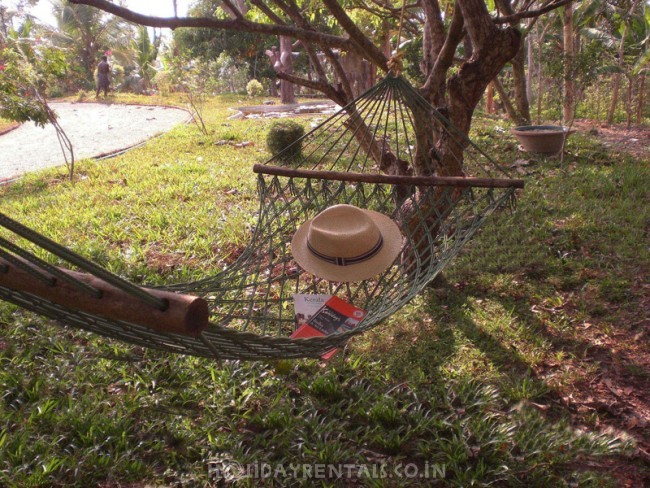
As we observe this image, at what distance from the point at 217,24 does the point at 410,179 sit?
3.29ft

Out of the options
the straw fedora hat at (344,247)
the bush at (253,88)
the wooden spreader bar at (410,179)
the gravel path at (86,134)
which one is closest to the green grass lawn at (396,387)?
the straw fedora hat at (344,247)

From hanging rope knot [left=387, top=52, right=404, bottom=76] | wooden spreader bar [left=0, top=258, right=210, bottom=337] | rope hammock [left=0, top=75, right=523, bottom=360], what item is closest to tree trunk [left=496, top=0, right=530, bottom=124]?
rope hammock [left=0, top=75, right=523, bottom=360]

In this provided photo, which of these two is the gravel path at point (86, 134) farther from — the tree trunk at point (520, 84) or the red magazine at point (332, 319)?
the red magazine at point (332, 319)

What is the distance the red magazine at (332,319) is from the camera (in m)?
1.89

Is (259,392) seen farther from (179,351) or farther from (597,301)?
(597,301)

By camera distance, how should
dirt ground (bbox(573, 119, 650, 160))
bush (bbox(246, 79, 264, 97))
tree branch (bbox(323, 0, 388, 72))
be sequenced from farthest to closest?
bush (bbox(246, 79, 264, 97)) → dirt ground (bbox(573, 119, 650, 160)) → tree branch (bbox(323, 0, 388, 72))

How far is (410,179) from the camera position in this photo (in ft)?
6.93

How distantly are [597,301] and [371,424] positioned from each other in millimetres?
1269

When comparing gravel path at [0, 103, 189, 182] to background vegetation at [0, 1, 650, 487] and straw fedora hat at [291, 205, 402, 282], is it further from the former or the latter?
straw fedora hat at [291, 205, 402, 282]

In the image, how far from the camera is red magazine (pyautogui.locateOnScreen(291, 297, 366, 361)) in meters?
1.89

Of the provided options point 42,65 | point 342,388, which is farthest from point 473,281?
point 42,65

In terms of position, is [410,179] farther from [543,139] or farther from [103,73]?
[103,73]

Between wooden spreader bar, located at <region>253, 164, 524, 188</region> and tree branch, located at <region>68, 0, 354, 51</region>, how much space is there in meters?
0.58

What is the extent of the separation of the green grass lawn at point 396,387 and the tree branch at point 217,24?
119cm
